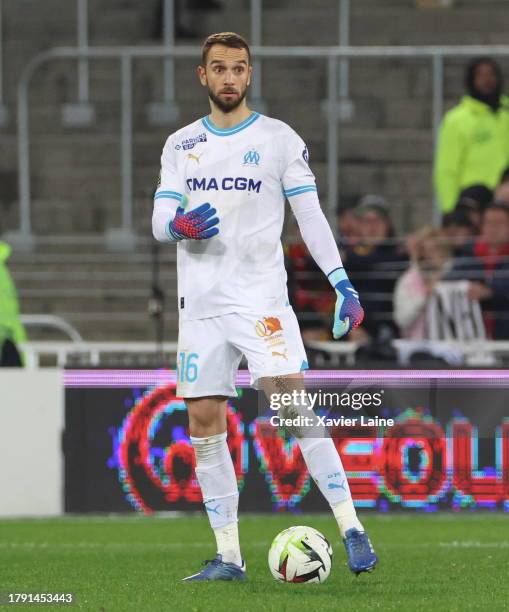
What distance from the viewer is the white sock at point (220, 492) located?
282 inches

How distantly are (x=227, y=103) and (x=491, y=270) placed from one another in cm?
670

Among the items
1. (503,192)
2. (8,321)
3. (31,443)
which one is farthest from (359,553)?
(503,192)

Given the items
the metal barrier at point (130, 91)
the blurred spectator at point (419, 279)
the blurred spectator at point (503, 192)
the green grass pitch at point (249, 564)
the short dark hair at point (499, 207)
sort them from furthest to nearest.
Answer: the metal barrier at point (130, 91) < the blurred spectator at point (503, 192) < the short dark hair at point (499, 207) < the blurred spectator at point (419, 279) < the green grass pitch at point (249, 564)

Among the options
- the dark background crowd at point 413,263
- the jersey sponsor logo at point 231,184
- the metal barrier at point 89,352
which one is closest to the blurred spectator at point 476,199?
the dark background crowd at point 413,263

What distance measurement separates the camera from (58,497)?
12.0m

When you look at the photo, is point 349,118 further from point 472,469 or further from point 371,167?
point 472,469

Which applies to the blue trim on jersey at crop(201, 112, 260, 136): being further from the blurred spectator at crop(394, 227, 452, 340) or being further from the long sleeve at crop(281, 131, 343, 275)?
the blurred spectator at crop(394, 227, 452, 340)

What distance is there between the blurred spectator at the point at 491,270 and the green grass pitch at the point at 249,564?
7.88 ft

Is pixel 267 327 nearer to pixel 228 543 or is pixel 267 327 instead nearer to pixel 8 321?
pixel 228 543

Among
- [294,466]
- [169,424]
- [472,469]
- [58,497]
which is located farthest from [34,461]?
[472,469]

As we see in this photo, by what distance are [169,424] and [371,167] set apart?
192 inches

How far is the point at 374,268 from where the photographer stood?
13.7 metres

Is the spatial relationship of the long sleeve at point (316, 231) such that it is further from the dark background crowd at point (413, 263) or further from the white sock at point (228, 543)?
the dark background crowd at point (413, 263)

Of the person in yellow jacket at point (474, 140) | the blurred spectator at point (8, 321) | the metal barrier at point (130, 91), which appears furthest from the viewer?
the metal barrier at point (130, 91)
